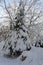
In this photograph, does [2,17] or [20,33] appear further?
[2,17]

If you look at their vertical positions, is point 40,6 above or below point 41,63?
above

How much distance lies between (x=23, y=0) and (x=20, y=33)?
11.6 feet

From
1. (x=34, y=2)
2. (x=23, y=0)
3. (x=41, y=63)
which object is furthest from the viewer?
(x=34, y=2)

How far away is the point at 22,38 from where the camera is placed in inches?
564

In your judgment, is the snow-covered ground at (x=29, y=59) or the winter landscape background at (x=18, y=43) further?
the winter landscape background at (x=18, y=43)

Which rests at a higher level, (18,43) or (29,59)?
(18,43)

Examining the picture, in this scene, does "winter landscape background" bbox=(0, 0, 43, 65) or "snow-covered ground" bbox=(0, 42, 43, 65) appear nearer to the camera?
"snow-covered ground" bbox=(0, 42, 43, 65)

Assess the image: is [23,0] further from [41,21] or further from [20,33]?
A: [41,21]

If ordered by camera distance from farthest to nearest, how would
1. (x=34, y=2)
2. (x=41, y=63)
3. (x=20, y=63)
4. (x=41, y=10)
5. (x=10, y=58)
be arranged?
1. (x=41, y=10)
2. (x=34, y=2)
3. (x=10, y=58)
4. (x=20, y=63)
5. (x=41, y=63)

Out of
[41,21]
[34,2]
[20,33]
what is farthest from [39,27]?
[20,33]

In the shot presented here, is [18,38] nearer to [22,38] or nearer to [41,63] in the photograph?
[22,38]

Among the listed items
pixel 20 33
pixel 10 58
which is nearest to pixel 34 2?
pixel 20 33

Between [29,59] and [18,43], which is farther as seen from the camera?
[18,43]

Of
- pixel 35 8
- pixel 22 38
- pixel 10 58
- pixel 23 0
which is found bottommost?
pixel 10 58
